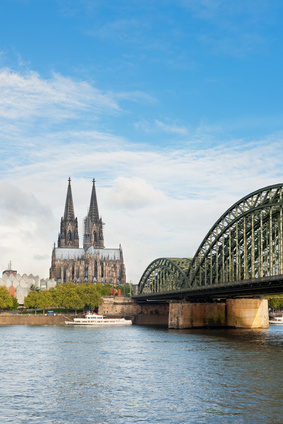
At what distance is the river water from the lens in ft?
129

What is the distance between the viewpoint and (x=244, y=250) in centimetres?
11012

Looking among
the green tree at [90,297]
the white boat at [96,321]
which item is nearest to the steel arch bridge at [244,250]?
the white boat at [96,321]

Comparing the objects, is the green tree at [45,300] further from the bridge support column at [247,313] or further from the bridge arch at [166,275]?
the bridge support column at [247,313]

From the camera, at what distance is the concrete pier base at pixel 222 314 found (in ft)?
419

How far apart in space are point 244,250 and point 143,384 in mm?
62328

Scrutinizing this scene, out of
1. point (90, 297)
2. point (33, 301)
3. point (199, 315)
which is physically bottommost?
point (199, 315)

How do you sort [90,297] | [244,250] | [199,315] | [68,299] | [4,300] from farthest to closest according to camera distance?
[90,297] → [68,299] → [4,300] → [199,315] → [244,250]

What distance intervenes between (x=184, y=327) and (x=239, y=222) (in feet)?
99.2

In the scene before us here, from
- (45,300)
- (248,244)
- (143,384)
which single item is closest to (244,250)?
(248,244)

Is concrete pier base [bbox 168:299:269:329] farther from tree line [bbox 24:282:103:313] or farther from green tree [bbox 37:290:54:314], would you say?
green tree [bbox 37:290:54:314]

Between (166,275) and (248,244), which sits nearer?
(248,244)

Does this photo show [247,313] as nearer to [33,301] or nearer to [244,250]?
[244,250]

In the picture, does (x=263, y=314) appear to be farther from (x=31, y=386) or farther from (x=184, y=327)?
(x=31, y=386)

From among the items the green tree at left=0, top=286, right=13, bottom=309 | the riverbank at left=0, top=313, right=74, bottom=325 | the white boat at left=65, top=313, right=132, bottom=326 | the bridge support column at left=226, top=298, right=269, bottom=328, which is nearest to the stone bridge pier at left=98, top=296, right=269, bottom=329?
the bridge support column at left=226, top=298, right=269, bottom=328
